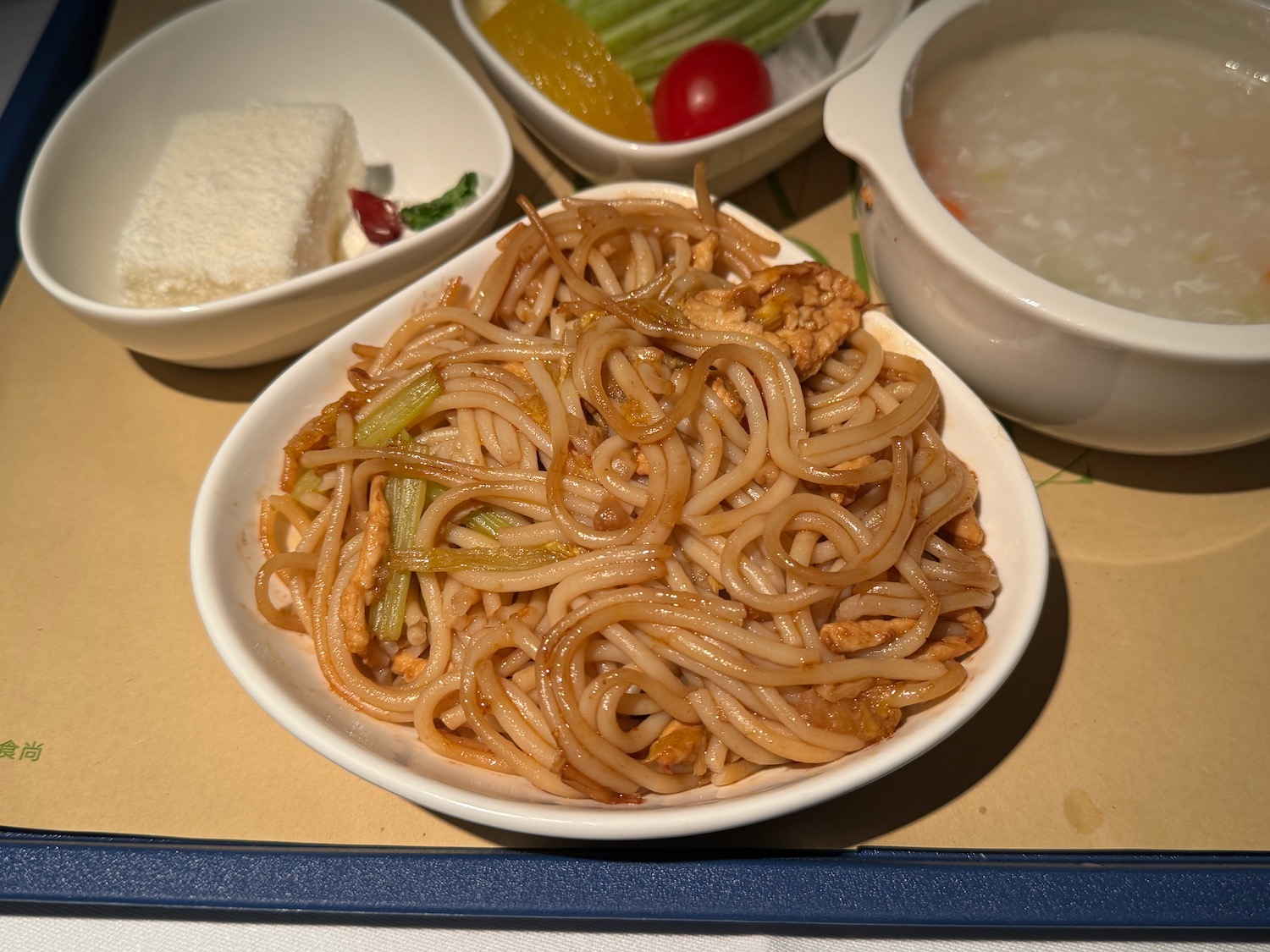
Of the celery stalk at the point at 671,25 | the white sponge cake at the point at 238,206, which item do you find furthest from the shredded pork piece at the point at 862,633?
the celery stalk at the point at 671,25

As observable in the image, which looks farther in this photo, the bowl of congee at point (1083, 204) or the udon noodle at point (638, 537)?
the bowl of congee at point (1083, 204)

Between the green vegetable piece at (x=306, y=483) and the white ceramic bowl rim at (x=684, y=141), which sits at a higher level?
the white ceramic bowl rim at (x=684, y=141)

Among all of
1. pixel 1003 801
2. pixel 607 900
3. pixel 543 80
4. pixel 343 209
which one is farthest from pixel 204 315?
pixel 1003 801

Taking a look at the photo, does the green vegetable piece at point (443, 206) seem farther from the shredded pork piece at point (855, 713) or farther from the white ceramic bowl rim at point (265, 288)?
the shredded pork piece at point (855, 713)

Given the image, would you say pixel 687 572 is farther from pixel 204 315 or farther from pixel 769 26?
pixel 769 26

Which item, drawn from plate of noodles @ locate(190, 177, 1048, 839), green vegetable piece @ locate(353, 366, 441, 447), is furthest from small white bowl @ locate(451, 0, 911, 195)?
green vegetable piece @ locate(353, 366, 441, 447)

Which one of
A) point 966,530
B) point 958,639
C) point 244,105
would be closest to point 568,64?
point 244,105

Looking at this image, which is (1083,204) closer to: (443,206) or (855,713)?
(855,713)
